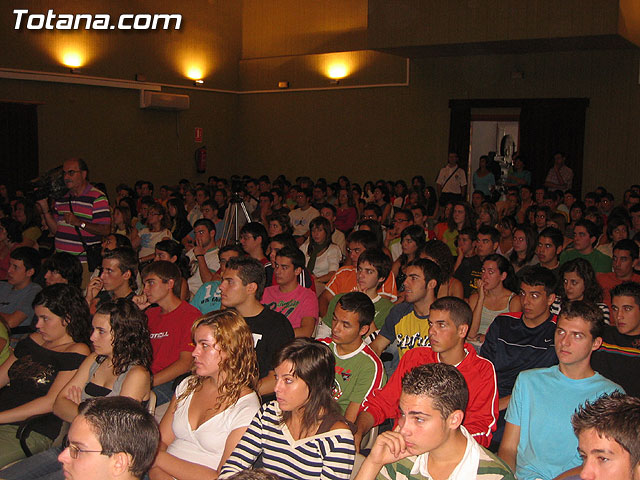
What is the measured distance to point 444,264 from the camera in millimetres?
4910

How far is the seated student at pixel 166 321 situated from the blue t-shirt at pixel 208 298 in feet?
1.66

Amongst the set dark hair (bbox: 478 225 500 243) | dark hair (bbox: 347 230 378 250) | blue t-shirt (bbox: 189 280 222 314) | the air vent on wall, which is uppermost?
the air vent on wall

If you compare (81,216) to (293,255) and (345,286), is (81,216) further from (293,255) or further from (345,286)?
(345,286)

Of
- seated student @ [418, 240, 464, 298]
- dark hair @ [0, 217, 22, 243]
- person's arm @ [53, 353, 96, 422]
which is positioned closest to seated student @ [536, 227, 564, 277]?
seated student @ [418, 240, 464, 298]

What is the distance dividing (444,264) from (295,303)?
1213 millimetres

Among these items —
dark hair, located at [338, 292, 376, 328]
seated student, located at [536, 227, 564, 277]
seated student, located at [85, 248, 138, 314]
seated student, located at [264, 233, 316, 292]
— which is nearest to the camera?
dark hair, located at [338, 292, 376, 328]

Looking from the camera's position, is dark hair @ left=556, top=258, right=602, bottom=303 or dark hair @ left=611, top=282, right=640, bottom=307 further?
dark hair @ left=556, top=258, right=602, bottom=303

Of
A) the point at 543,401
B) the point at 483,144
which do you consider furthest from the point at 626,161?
the point at 543,401

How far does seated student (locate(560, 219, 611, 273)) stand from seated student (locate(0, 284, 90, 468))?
427 cm

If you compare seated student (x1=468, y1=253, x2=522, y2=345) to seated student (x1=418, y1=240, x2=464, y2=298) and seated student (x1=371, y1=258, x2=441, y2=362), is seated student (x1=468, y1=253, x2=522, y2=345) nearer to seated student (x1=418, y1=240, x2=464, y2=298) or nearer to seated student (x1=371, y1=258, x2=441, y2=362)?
seated student (x1=418, y1=240, x2=464, y2=298)

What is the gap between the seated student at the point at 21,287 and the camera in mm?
4727

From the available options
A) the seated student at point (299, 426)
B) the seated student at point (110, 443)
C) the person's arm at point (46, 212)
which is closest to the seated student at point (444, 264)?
the seated student at point (299, 426)

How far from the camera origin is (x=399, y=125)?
13.3 meters

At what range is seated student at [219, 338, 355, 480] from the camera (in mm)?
2393
